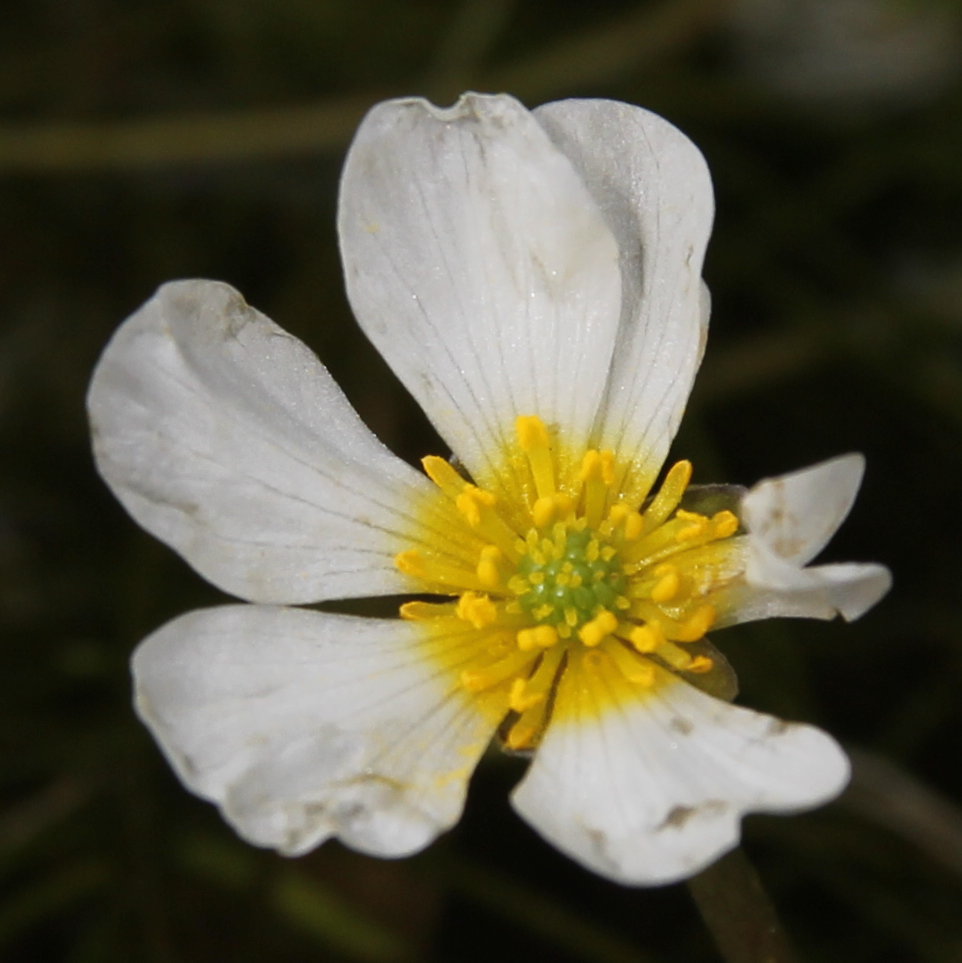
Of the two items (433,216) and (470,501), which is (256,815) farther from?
(433,216)

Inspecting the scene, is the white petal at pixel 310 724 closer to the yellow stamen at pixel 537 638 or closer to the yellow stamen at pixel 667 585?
the yellow stamen at pixel 537 638

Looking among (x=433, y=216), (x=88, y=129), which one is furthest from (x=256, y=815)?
(x=88, y=129)

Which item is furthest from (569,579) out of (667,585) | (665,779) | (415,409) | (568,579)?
(415,409)

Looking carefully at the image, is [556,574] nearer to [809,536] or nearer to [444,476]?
[444,476]

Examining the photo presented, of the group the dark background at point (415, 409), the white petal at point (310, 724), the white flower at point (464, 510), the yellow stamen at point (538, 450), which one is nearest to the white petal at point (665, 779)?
the white flower at point (464, 510)

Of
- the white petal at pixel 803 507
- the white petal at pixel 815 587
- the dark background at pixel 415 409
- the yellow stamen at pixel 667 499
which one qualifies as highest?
the white petal at pixel 803 507
